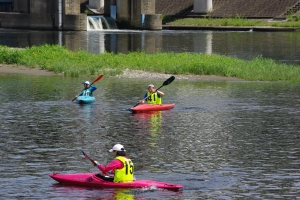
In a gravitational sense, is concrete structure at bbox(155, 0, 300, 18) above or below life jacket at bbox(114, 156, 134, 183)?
above

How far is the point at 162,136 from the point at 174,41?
5973 centimetres

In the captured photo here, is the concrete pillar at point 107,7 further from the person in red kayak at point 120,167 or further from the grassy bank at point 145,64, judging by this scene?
the person in red kayak at point 120,167

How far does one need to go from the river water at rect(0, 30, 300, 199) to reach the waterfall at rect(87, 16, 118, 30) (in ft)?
203

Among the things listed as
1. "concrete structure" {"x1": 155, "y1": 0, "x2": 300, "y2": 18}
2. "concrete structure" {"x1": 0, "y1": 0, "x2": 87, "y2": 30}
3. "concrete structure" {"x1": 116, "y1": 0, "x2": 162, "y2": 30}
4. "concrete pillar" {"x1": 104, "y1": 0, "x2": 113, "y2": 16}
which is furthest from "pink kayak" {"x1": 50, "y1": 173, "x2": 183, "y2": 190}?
"concrete pillar" {"x1": 104, "y1": 0, "x2": 113, "y2": 16}

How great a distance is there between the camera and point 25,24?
112m

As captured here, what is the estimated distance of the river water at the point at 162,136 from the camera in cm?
2397

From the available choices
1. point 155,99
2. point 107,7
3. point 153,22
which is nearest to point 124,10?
point 153,22

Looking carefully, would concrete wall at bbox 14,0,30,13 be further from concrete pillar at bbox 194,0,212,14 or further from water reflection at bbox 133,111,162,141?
water reflection at bbox 133,111,162,141

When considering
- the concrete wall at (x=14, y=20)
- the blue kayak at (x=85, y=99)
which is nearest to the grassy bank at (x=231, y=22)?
the concrete wall at (x=14, y=20)

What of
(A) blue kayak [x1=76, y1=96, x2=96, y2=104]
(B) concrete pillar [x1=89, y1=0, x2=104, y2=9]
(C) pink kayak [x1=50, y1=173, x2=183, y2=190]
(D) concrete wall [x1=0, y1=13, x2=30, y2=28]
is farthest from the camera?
(B) concrete pillar [x1=89, y1=0, x2=104, y2=9]

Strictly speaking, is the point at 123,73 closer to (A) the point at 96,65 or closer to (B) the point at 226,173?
(A) the point at 96,65

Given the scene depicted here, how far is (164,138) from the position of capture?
32125mm

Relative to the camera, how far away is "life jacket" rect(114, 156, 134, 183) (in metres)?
22.4

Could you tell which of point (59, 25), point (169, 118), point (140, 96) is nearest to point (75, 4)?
point (59, 25)
